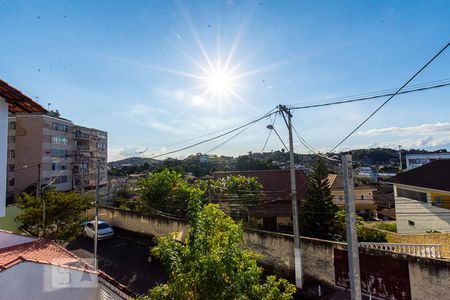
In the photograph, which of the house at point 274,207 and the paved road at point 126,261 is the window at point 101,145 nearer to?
the paved road at point 126,261

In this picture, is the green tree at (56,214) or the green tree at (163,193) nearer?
the green tree at (56,214)

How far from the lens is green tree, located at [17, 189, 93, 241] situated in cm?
1230

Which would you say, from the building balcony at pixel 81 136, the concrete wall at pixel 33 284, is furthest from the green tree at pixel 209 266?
the building balcony at pixel 81 136

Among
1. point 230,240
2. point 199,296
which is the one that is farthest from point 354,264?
point 199,296

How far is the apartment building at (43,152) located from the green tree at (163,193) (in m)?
15.1

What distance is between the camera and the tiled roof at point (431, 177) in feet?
52.1

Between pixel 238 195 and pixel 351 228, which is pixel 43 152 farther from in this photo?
pixel 351 228

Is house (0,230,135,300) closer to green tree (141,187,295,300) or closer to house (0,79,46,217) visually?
house (0,79,46,217)

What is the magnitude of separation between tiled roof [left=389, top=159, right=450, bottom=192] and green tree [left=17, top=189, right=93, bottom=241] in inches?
814

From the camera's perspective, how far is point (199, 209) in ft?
18.6

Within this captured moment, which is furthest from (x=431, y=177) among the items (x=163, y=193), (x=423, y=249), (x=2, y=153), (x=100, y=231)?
(x=2, y=153)

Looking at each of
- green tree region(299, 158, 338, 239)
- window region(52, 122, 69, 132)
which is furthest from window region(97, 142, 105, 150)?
green tree region(299, 158, 338, 239)

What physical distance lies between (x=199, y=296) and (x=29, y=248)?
558cm

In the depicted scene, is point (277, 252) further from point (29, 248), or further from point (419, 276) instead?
point (29, 248)
